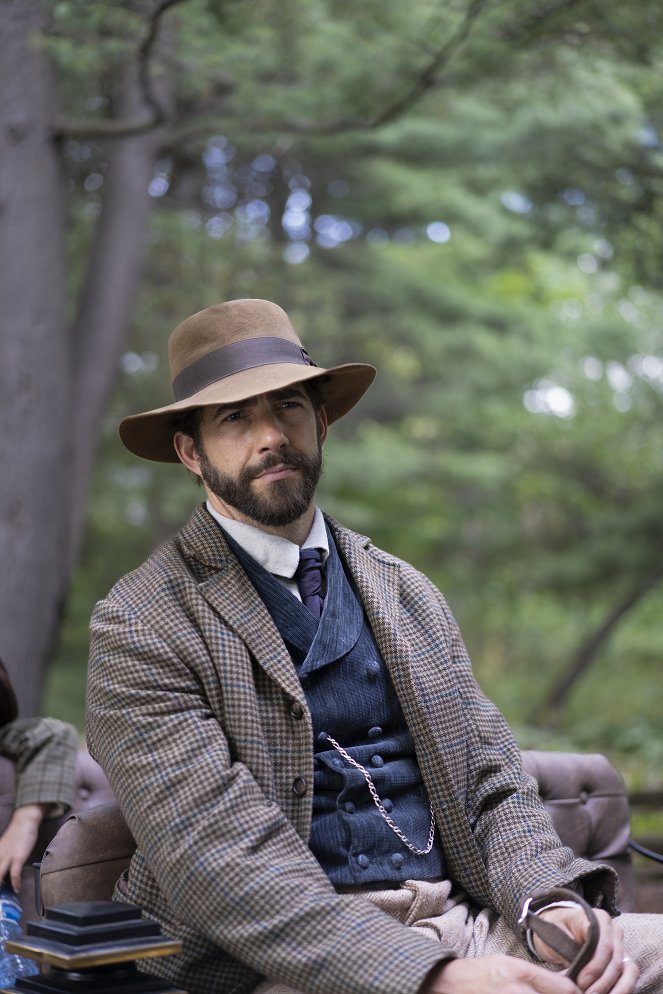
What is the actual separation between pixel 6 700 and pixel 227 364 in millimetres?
1166

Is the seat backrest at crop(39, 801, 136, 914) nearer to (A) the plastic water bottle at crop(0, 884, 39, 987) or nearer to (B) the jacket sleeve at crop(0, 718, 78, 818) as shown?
(A) the plastic water bottle at crop(0, 884, 39, 987)

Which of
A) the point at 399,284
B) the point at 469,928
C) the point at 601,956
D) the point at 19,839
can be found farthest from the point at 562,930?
the point at 399,284

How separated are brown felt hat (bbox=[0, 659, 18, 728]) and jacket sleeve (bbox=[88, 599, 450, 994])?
667 mm

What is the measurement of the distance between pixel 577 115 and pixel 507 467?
524 cm

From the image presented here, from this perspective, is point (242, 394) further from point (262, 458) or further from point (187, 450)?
point (187, 450)

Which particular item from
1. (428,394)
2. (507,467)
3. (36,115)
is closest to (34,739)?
(36,115)

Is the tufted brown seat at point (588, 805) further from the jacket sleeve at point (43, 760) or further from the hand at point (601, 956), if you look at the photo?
the jacket sleeve at point (43, 760)

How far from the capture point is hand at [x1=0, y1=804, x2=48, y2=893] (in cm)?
321

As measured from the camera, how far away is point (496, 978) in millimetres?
2305

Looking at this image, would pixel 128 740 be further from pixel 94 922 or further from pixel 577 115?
pixel 577 115

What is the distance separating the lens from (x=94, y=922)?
7.36 ft

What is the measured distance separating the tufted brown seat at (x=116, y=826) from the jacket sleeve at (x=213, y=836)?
373 millimetres

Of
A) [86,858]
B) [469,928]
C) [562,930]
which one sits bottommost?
[86,858]

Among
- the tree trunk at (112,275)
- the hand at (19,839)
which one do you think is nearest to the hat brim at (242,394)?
the hand at (19,839)
